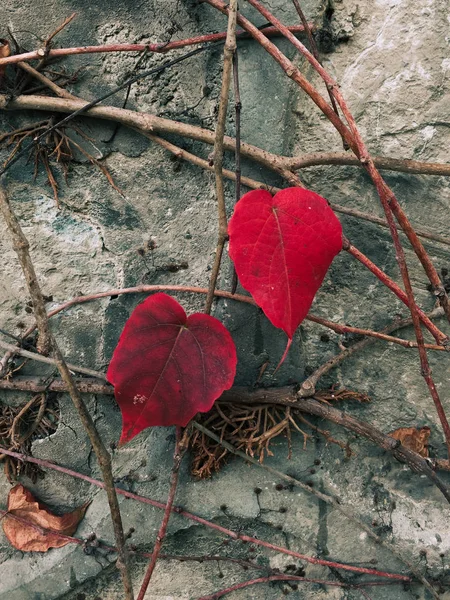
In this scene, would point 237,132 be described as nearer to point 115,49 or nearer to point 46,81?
point 115,49

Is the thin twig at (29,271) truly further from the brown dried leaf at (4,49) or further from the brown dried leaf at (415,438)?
the brown dried leaf at (415,438)

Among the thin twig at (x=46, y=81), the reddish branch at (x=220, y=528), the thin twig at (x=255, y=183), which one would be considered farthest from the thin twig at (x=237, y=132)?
the reddish branch at (x=220, y=528)

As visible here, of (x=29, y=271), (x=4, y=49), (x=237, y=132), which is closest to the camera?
(x=29, y=271)

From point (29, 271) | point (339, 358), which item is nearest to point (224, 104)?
point (29, 271)

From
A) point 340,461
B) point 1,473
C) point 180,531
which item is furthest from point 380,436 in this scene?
point 1,473

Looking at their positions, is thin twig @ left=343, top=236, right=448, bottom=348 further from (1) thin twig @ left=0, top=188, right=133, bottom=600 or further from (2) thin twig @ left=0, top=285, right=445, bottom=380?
(1) thin twig @ left=0, top=188, right=133, bottom=600

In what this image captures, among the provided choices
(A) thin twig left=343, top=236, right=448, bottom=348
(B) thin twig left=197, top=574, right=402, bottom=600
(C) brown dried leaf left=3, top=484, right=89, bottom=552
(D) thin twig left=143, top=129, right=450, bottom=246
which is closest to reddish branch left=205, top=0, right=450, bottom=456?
(A) thin twig left=343, top=236, right=448, bottom=348
